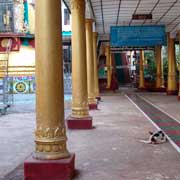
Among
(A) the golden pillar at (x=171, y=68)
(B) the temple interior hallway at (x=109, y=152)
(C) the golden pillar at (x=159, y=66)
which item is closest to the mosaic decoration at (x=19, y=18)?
(A) the golden pillar at (x=171, y=68)

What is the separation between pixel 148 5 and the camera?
1828 cm

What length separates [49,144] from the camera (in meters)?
6.53

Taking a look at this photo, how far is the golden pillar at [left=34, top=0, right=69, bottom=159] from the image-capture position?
258 inches

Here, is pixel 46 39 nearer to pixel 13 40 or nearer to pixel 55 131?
pixel 55 131

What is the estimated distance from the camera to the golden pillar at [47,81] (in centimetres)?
655

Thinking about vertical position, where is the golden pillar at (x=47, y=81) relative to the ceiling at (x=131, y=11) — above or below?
below

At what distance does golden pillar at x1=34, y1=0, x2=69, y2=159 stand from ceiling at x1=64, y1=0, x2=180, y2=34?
9874 mm

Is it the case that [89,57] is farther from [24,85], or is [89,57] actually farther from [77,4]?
[24,85]

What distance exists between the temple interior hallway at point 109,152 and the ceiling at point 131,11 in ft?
18.9

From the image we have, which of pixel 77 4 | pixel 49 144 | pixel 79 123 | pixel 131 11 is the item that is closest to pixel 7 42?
pixel 131 11

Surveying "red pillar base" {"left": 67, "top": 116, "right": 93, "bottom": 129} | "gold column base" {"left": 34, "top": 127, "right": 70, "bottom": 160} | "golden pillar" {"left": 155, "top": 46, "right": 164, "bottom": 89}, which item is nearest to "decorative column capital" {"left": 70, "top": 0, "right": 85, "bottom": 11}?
"red pillar base" {"left": 67, "top": 116, "right": 93, "bottom": 129}

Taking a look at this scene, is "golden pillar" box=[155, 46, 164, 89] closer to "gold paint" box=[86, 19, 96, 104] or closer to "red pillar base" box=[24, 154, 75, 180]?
"gold paint" box=[86, 19, 96, 104]

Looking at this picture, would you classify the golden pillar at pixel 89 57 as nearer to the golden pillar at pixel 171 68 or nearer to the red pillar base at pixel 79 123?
the red pillar base at pixel 79 123

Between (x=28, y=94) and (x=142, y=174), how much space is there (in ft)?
76.1
